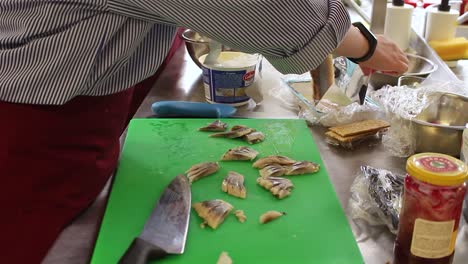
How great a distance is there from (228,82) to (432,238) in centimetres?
58

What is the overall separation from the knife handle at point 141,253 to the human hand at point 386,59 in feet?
1.57

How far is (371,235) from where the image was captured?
0.67m

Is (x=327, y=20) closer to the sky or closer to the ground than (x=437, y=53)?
closer to the sky

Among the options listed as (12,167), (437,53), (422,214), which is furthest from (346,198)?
(437,53)

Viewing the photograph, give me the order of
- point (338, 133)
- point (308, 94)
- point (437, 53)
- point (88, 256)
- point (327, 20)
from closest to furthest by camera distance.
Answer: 1. point (88, 256)
2. point (327, 20)
3. point (338, 133)
4. point (308, 94)
5. point (437, 53)

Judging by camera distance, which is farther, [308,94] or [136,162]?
[308,94]

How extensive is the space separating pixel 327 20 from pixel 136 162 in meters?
0.34

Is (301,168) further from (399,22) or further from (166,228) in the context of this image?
(399,22)

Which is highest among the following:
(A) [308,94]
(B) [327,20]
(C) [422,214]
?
(B) [327,20]

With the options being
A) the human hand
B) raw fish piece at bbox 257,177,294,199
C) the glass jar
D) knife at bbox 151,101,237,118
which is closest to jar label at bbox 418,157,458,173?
the glass jar

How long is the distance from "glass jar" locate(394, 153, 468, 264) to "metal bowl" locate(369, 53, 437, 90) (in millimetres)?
552

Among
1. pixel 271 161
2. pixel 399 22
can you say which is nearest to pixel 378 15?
pixel 399 22

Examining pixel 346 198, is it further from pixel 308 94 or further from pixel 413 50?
pixel 413 50

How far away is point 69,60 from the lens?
74 centimetres
